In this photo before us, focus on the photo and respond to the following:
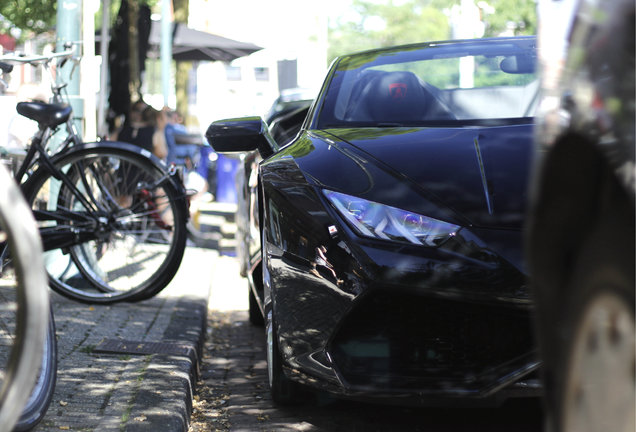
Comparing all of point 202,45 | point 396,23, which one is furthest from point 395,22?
point 202,45

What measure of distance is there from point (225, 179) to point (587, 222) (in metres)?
14.9

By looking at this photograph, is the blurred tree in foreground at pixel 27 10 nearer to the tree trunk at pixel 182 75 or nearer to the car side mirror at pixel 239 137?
the tree trunk at pixel 182 75

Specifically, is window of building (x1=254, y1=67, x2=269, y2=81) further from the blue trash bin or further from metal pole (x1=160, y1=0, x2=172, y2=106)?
metal pole (x1=160, y1=0, x2=172, y2=106)

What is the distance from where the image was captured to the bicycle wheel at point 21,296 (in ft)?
7.20

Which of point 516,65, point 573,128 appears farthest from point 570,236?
point 516,65

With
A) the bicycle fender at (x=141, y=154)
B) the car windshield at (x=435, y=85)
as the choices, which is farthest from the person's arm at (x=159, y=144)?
the car windshield at (x=435, y=85)

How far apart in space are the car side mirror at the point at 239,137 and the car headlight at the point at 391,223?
1.16 metres

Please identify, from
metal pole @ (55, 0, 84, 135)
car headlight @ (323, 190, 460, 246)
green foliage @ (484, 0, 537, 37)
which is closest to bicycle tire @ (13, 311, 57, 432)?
car headlight @ (323, 190, 460, 246)

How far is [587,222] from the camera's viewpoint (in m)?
1.88

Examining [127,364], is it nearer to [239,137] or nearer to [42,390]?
[239,137]

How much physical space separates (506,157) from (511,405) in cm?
115

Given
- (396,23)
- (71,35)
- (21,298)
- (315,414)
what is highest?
(396,23)

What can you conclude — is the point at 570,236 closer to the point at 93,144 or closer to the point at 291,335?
the point at 291,335

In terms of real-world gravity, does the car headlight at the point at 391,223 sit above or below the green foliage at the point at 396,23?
below
